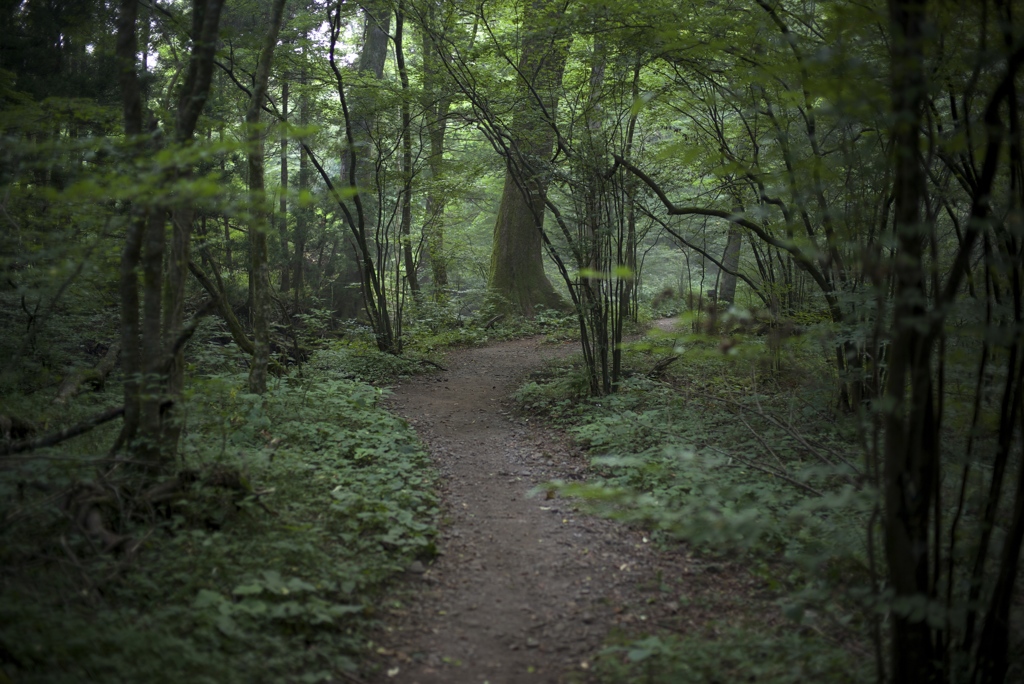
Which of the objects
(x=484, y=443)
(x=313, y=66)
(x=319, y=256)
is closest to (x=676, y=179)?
(x=484, y=443)

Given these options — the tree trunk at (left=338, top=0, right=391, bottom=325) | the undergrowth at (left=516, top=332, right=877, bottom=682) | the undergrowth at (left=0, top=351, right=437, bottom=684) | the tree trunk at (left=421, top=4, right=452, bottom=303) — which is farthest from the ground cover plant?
the tree trunk at (left=338, top=0, right=391, bottom=325)

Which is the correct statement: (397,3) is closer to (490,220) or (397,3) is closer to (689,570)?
(689,570)

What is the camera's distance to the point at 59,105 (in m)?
4.36

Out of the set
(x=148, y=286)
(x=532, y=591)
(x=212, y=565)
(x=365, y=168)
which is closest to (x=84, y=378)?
(x=148, y=286)

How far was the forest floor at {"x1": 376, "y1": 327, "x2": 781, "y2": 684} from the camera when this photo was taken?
315cm

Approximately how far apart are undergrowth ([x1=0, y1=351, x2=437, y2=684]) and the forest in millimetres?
20

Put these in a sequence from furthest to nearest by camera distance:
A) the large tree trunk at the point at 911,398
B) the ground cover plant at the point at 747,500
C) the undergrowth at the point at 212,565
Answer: the ground cover plant at the point at 747,500
the undergrowth at the point at 212,565
the large tree trunk at the point at 911,398

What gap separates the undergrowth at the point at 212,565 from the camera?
2.53 m

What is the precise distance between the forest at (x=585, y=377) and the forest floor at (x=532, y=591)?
9 cm

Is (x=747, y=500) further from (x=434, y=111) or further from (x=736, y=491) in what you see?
(x=434, y=111)

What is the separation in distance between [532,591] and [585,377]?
4234 millimetres

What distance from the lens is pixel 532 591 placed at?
3.79 meters

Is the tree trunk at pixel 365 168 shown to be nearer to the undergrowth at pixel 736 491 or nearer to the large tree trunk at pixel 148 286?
the undergrowth at pixel 736 491

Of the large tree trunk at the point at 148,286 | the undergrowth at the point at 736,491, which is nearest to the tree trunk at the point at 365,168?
the undergrowth at the point at 736,491
